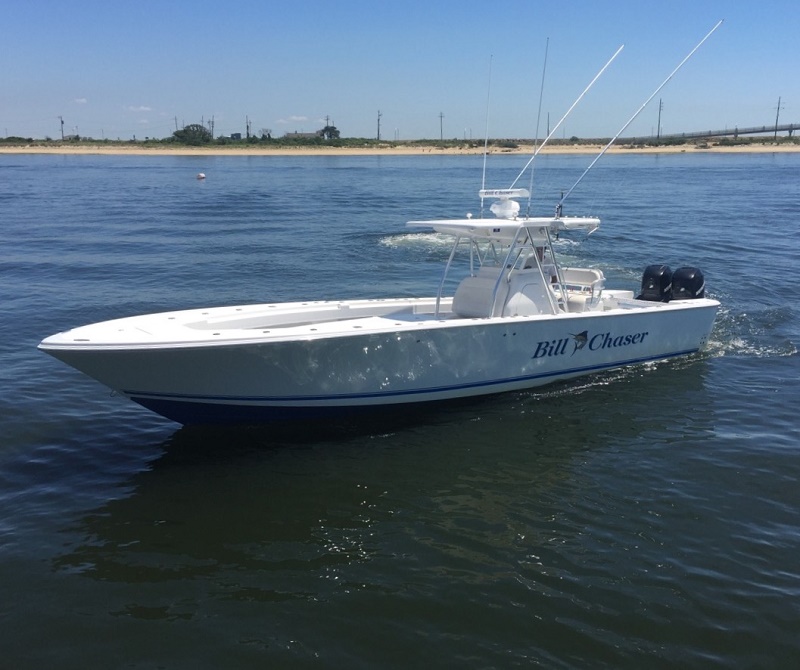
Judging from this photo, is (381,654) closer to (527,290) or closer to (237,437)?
(237,437)

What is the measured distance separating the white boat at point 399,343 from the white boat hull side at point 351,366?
15 mm

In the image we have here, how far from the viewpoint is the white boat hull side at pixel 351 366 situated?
7844 millimetres

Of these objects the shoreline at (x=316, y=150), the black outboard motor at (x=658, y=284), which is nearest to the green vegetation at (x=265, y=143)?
the shoreline at (x=316, y=150)

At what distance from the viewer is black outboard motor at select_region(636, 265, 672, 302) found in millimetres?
12242

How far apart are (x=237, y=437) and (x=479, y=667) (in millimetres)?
4703

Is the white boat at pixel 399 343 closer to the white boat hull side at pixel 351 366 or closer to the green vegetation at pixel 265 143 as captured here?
the white boat hull side at pixel 351 366

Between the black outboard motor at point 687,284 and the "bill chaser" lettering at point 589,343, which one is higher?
the black outboard motor at point 687,284

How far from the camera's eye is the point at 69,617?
571 centimetres

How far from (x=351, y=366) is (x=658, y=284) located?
6.29m

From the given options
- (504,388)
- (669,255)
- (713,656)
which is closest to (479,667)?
(713,656)

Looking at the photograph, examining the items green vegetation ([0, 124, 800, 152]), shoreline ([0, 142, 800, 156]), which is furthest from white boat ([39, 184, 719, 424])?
green vegetation ([0, 124, 800, 152])

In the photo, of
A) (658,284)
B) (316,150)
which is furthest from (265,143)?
(658,284)

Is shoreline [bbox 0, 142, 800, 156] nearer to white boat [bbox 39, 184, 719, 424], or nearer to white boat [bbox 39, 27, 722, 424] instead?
white boat [bbox 39, 27, 722, 424]

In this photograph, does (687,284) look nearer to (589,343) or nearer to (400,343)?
(589,343)
